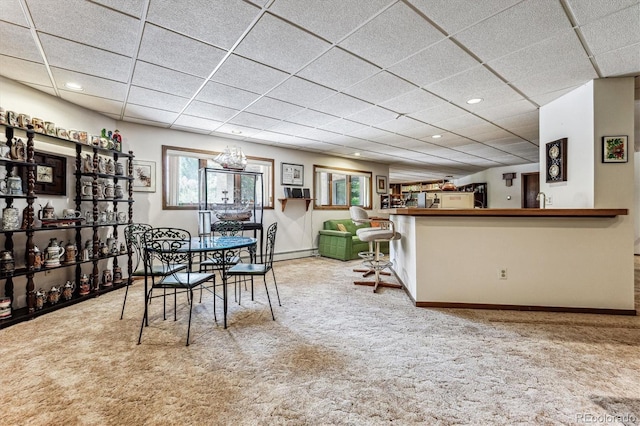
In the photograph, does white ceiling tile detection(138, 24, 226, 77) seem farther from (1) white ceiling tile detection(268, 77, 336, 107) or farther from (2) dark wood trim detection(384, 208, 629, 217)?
(2) dark wood trim detection(384, 208, 629, 217)

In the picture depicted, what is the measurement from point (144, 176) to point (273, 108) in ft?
7.84

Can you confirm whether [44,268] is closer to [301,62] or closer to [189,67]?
[189,67]

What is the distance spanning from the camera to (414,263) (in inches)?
123

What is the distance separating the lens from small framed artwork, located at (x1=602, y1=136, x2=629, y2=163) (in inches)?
109

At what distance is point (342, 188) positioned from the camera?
7484 mm

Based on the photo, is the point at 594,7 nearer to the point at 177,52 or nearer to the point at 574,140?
the point at 574,140

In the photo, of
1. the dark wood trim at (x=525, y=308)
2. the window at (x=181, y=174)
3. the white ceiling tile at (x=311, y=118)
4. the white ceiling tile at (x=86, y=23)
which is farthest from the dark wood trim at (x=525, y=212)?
the window at (x=181, y=174)

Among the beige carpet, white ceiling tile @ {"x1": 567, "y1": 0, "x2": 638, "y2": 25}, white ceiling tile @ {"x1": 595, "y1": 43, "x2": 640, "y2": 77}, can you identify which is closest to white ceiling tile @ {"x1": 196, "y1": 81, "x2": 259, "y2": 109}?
the beige carpet

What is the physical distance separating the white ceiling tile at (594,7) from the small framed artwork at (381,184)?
5881 mm

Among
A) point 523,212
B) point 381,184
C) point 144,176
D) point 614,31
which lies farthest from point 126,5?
point 381,184

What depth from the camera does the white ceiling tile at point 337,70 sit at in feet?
7.95

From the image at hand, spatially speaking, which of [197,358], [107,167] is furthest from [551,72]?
[107,167]

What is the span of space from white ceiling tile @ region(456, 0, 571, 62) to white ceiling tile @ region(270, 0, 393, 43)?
0.77 metres

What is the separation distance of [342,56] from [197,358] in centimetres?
261
